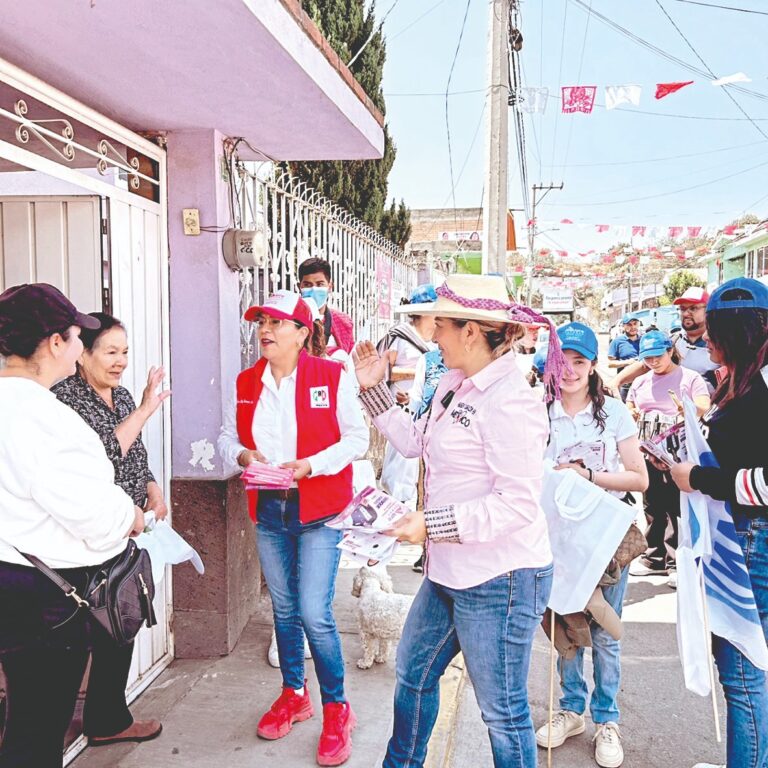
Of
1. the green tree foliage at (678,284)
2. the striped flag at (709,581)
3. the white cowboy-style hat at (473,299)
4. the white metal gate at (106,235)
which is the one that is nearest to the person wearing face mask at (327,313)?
the white metal gate at (106,235)

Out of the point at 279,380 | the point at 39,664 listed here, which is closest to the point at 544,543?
the point at 279,380

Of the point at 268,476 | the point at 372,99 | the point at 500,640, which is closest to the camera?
the point at 500,640

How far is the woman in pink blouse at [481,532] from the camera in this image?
2074 mm

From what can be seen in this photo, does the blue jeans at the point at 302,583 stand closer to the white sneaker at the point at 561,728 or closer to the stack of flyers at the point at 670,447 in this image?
the white sneaker at the point at 561,728

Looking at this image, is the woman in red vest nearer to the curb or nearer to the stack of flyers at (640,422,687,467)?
the curb

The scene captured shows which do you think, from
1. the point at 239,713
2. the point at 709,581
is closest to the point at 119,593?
the point at 239,713

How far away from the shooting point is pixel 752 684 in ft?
7.86

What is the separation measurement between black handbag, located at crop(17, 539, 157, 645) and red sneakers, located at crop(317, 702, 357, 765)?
3.32 ft

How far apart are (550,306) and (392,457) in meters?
38.5

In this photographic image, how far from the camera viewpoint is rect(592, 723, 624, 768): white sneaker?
2977 mm

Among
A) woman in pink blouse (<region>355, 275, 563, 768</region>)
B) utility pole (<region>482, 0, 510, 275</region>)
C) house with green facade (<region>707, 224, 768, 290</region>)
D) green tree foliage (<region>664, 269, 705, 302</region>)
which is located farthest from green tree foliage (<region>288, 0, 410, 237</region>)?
green tree foliage (<region>664, 269, 705, 302</region>)

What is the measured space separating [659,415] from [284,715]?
12.1 feet

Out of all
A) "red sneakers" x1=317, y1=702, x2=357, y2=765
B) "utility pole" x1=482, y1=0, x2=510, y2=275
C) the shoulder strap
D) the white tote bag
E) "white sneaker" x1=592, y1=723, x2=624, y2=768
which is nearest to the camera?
the shoulder strap

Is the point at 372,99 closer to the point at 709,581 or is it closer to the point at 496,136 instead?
the point at 496,136
